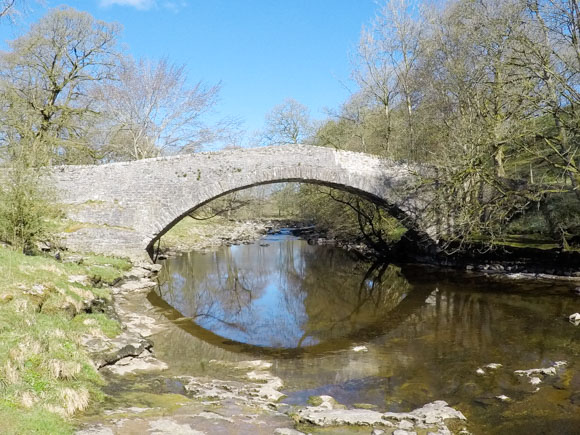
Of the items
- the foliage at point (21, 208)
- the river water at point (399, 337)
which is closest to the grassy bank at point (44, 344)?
the foliage at point (21, 208)

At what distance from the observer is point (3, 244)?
Answer: 31.2ft

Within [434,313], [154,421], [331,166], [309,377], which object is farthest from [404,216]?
[154,421]

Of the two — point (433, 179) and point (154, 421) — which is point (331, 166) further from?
point (154, 421)

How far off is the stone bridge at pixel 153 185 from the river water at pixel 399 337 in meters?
2.09

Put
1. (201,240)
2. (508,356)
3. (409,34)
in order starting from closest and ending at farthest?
(508,356) < (409,34) < (201,240)

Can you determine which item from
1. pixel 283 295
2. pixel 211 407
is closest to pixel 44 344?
pixel 211 407

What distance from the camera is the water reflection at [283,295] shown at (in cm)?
877

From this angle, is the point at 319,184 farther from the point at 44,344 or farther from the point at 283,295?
the point at 44,344

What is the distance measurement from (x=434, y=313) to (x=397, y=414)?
18.1 ft

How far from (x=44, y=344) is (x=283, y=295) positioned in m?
8.14

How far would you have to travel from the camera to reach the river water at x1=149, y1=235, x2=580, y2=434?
5277mm

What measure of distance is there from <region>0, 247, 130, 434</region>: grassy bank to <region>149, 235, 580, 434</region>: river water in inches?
61.5

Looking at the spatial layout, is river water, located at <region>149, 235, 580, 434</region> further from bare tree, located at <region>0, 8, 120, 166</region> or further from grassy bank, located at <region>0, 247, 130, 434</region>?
bare tree, located at <region>0, 8, 120, 166</region>

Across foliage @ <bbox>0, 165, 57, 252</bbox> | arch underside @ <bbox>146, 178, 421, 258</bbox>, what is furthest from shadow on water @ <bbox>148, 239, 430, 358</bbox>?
foliage @ <bbox>0, 165, 57, 252</bbox>
